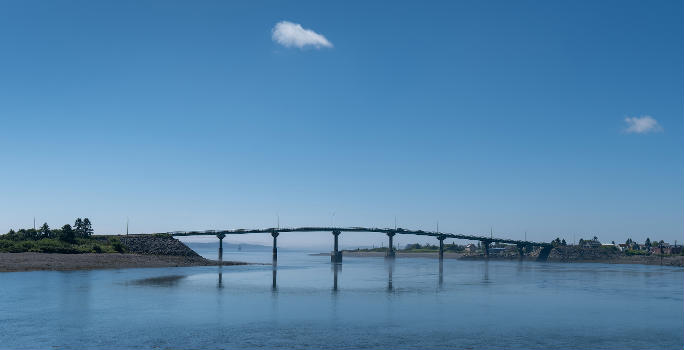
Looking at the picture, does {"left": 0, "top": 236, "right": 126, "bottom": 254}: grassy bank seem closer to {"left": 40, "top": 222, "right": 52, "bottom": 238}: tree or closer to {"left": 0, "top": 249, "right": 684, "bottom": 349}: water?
{"left": 40, "top": 222, "right": 52, "bottom": 238}: tree

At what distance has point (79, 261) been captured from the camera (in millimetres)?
101812

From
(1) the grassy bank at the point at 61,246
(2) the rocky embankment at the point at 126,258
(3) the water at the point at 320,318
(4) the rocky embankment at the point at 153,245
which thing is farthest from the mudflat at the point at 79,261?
(3) the water at the point at 320,318

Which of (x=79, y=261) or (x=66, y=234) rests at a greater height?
(x=66, y=234)

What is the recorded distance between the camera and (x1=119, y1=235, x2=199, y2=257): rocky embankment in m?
133

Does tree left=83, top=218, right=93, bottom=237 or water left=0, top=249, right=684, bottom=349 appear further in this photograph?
tree left=83, top=218, right=93, bottom=237

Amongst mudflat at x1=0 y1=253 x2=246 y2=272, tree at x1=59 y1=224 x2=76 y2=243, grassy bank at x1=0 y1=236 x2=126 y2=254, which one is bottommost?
mudflat at x1=0 y1=253 x2=246 y2=272

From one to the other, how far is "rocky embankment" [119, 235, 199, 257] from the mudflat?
6.19m

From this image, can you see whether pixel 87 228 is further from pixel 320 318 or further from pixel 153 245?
pixel 320 318

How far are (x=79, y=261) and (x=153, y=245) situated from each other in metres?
36.0

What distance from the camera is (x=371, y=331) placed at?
122ft

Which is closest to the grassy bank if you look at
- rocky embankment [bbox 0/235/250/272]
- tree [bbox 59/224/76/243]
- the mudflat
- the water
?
tree [bbox 59/224/76/243]

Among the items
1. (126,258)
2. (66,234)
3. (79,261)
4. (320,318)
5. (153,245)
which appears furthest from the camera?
(153,245)

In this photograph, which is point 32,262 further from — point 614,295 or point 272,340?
point 614,295

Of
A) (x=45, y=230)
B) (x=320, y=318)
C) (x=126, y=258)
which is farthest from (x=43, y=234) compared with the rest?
(x=320, y=318)
